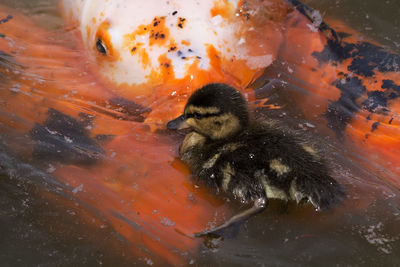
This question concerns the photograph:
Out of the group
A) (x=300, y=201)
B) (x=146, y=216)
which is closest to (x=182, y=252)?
(x=146, y=216)

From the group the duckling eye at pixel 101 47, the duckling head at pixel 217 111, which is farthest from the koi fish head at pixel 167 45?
the duckling head at pixel 217 111

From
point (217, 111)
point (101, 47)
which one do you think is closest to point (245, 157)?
point (217, 111)

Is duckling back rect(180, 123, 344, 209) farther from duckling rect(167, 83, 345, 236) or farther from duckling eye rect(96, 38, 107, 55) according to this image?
duckling eye rect(96, 38, 107, 55)

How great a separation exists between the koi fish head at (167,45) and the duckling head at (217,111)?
Result: 10.6 inches

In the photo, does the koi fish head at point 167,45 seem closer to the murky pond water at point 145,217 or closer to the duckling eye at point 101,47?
the duckling eye at point 101,47

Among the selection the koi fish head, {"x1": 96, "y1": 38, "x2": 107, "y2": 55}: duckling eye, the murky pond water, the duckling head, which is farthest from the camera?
{"x1": 96, "y1": 38, "x2": 107, "y2": 55}: duckling eye

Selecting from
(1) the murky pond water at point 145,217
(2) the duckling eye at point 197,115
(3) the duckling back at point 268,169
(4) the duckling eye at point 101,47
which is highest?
(4) the duckling eye at point 101,47

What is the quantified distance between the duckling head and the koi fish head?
0.89 ft

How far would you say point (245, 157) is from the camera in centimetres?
219

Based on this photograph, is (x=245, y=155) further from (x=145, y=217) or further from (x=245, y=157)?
(x=145, y=217)

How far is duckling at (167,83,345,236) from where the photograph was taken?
2107 mm

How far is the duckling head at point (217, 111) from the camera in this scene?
2242mm

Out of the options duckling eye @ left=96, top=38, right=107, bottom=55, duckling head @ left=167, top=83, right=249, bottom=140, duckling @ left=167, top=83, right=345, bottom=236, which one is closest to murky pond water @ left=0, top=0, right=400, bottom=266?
duckling @ left=167, top=83, right=345, bottom=236

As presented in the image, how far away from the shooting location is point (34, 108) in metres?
2.50
